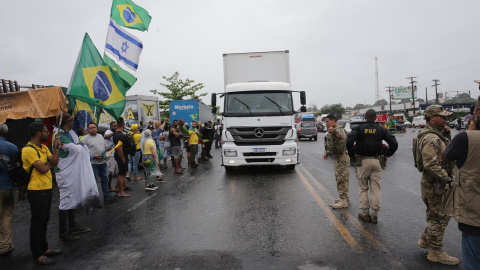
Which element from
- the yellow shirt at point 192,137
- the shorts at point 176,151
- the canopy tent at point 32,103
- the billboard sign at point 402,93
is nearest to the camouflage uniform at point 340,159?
the shorts at point 176,151

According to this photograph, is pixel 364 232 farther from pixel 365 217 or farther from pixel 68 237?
pixel 68 237

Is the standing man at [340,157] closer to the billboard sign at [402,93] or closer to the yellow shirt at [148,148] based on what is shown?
the yellow shirt at [148,148]

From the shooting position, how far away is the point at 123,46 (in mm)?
7516

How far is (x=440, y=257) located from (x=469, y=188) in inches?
54.1

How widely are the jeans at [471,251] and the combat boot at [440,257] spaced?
1.02 m

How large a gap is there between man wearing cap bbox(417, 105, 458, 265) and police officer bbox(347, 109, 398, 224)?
111cm

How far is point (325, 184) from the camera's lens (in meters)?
8.14

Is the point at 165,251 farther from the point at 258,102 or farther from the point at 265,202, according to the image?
the point at 258,102

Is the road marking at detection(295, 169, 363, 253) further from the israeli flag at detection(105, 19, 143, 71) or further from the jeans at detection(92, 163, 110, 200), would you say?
the israeli flag at detection(105, 19, 143, 71)

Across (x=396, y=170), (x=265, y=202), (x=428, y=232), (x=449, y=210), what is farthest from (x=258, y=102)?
(x=449, y=210)

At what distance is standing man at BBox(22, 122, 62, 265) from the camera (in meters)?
4.01

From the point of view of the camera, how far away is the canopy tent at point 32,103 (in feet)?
28.6

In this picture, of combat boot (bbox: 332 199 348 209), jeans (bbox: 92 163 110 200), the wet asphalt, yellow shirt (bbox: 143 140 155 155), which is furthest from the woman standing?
combat boot (bbox: 332 199 348 209)

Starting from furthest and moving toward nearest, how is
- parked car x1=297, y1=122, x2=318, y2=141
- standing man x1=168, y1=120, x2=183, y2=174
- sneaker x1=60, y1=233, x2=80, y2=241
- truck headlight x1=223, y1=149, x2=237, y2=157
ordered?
parked car x1=297, y1=122, x2=318, y2=141
standing man x1=168, y1=120, x2=183, y2=174
truck headlight x1=223, y1=149, x2=237, y2=157
sneaker x1=60, y1=233, x2=80, y2=241
